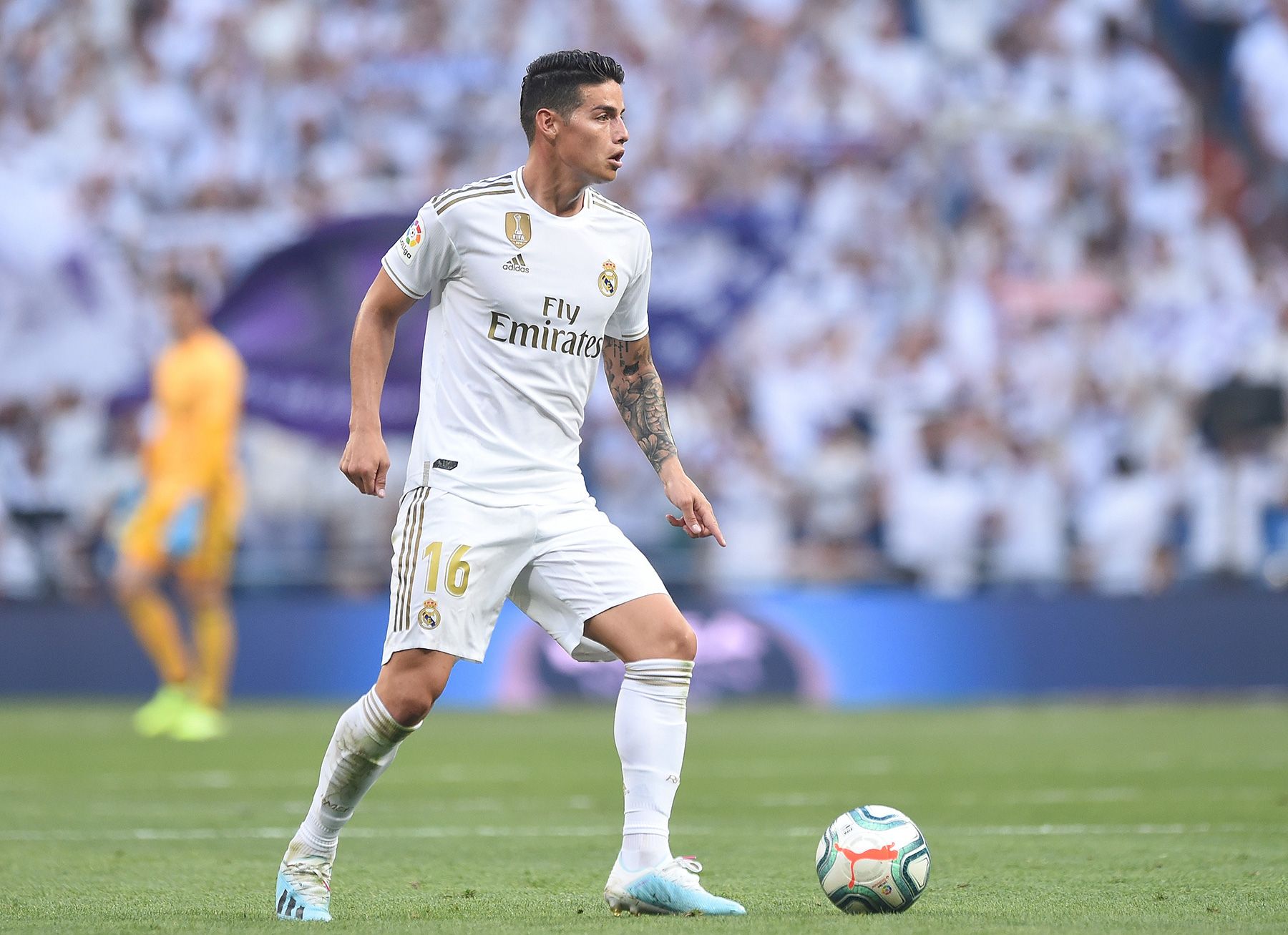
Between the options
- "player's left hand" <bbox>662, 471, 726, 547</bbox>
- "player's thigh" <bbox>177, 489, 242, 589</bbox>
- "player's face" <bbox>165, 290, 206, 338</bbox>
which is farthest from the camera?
"player's thigh" <bbox>177, 489, 242, 589</bbox>

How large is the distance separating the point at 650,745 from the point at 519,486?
2.43 ft

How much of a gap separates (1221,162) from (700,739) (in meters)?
10.3

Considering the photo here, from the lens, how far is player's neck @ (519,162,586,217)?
5.01 metres

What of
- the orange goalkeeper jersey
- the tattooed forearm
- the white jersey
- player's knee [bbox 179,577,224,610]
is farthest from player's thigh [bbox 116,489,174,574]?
the white jersey

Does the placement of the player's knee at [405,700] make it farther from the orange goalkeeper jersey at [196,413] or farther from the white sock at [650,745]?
the orange goalkeeper jersey at [196,413]

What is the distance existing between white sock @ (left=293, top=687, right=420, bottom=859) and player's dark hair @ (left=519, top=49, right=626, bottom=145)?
5.08 ft

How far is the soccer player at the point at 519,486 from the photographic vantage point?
480 centimetres

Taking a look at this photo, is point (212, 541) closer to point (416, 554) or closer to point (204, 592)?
point (204, 592)

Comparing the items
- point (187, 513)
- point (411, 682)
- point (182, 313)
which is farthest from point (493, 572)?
point (187, 513)

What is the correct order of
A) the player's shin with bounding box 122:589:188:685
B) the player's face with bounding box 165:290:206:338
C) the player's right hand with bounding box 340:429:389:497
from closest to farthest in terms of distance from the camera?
the player's right hand with bounding box 340:429:389:497 → the player's face with bounding box 165:290:206:338 → the player's shin with bounding box 122:589:188:685

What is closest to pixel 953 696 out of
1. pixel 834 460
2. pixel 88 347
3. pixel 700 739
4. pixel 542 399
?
pixel 834 460

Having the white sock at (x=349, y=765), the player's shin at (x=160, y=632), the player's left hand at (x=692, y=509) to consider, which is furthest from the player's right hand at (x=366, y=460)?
the player's shin at (x=160, y=632)

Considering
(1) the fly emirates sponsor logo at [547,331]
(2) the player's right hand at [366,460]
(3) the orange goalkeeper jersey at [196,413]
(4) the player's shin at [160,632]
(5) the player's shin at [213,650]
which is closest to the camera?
(2) the player's right hand at [366,460]

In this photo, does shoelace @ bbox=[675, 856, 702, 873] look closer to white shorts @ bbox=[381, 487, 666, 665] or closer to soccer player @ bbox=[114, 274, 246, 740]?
white shorts @ bbox=[381, 487, 666, 665]
